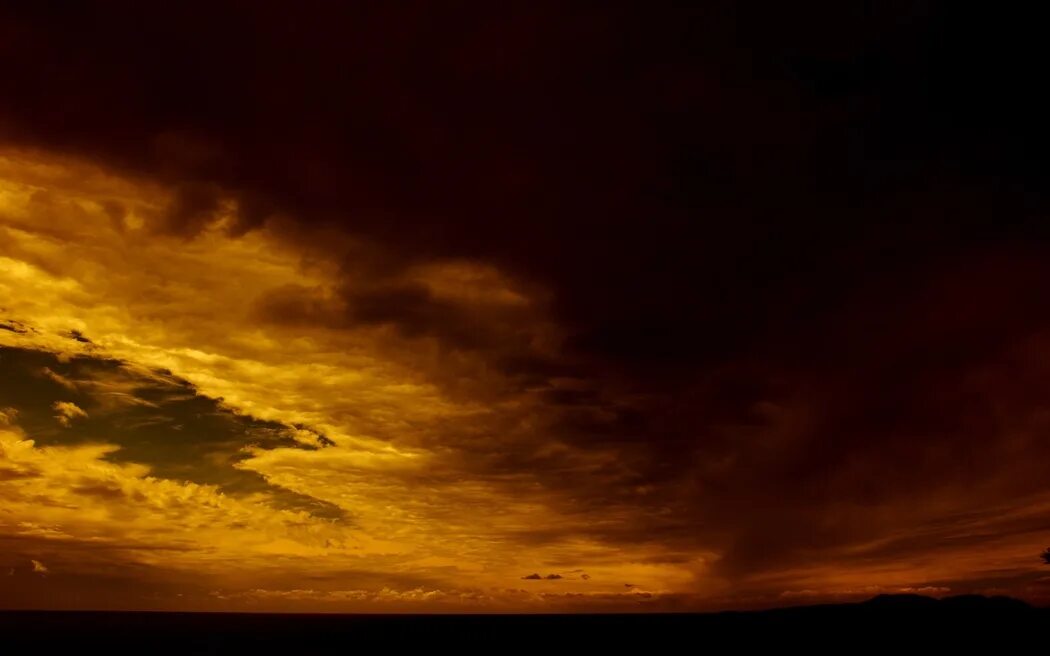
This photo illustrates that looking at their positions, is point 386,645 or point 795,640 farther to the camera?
point 386,645

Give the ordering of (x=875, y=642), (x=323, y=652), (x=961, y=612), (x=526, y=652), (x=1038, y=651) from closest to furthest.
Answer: (x=1038, y=651), (x=875, y=642), (x=526, y=652), (x=323, y=652), (x=961, y=612)

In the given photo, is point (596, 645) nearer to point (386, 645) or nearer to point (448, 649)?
point (448, 649)

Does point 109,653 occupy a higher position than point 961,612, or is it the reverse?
point 961,612

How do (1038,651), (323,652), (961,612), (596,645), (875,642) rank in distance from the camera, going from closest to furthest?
1. (1038,651)
2. (875,642)
3. (323,652)
4. (596,645)
5. (961,612)

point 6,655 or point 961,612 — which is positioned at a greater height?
point 961,612

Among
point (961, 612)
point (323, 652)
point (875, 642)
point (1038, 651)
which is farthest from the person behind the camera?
point (961, 612)

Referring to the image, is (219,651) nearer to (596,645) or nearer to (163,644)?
(163,644)

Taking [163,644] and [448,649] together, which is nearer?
[448,649]

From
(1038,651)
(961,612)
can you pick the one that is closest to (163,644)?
(1038,651)

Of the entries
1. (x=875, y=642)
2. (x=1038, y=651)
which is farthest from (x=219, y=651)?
(x=1038, y=651)

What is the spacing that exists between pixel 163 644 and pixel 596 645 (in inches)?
4118

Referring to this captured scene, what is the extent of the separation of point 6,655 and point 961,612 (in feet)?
765

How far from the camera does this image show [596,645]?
538ft

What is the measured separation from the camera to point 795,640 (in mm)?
143250
